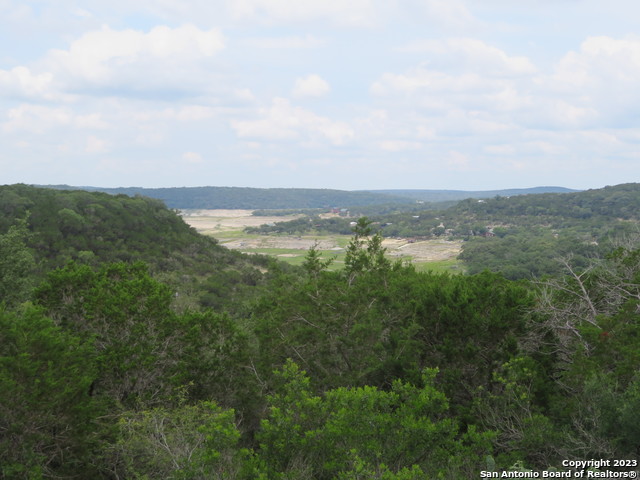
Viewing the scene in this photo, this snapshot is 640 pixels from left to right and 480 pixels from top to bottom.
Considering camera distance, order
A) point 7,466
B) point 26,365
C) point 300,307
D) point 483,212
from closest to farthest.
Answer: point 7,466, point 26,365, point 300,307, point 483,212

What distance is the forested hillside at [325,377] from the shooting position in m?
9.82

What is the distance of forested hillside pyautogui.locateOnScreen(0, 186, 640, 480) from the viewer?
9.82 meters

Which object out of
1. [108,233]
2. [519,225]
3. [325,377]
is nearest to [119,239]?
[108,233]

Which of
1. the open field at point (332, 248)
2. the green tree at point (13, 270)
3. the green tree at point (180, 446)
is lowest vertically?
the open field at point (332, 248)

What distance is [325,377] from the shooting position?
14.1 meters

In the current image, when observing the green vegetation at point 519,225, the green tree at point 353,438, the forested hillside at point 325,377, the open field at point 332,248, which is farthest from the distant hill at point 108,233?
the green vegetation at point 519,225

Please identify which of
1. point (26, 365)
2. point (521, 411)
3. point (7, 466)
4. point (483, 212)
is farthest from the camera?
point (483, 212)

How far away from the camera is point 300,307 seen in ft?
51.1

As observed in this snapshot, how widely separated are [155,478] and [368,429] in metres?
4.55

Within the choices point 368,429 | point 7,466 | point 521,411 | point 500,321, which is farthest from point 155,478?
point 500,321

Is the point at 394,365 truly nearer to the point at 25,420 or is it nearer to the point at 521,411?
the point at 521,411

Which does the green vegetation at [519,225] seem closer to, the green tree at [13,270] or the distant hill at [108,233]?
the distant hill at [108,233]

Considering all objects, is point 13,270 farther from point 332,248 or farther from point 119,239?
point 332,248

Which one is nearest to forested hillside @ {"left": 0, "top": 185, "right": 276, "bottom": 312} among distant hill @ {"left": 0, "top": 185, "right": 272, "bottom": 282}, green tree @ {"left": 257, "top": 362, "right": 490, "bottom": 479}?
distant hill @ {"left": 0, "top": 185, "right": 272, "bottom": 282}
